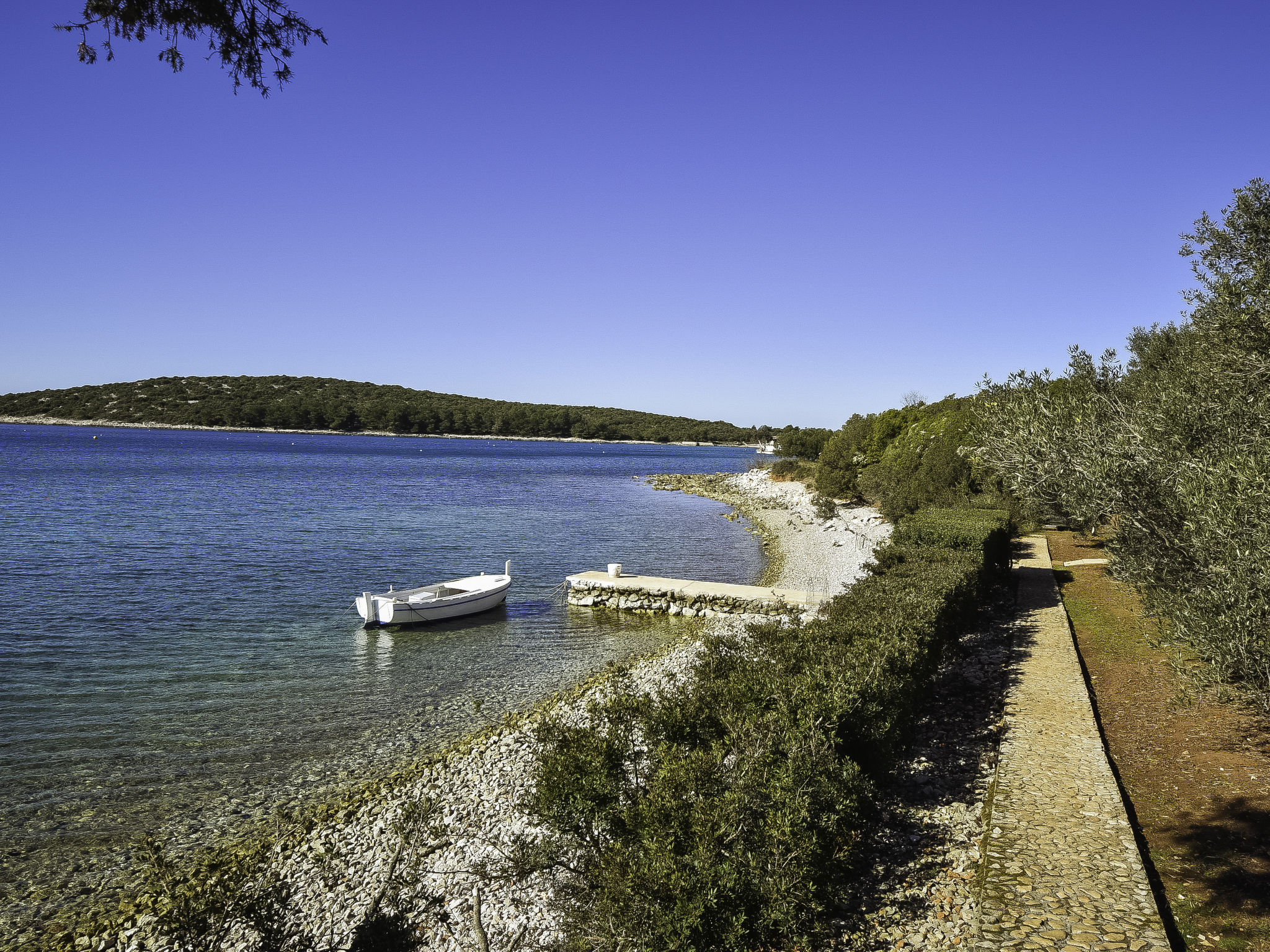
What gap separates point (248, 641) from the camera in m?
17.3

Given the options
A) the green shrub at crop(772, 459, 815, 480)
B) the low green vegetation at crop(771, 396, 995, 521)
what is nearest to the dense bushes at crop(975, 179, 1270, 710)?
the low green vegetation at crop(771, 396, 995, 521)

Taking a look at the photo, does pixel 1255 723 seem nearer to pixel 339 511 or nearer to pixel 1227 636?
pixel 1227 636

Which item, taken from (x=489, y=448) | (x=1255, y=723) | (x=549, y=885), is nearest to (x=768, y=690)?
(x=549, y=885)

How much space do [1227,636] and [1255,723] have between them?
3.91m

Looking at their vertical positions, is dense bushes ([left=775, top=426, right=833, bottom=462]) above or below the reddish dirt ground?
above

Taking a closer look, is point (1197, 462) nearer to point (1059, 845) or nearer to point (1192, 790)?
point (1192, 790)

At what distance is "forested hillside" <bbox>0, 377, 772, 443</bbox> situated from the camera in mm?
165750

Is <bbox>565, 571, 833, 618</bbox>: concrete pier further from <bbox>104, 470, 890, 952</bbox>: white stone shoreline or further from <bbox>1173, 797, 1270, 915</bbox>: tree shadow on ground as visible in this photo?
<bbox>1173, 797, 1270, 915</bbox>: tree shadow on ground

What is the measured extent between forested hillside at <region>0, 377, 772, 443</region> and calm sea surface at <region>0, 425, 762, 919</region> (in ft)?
429

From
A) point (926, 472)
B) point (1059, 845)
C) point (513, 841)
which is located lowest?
point (513, 841)

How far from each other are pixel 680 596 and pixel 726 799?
1672 cm

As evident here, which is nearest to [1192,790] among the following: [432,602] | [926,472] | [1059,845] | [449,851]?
[1059,845]

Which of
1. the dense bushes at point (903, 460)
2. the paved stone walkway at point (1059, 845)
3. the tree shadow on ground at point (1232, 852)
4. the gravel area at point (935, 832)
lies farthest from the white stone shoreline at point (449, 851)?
the dense bushes at point (903, 460)

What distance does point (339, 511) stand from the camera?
138 feet
